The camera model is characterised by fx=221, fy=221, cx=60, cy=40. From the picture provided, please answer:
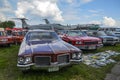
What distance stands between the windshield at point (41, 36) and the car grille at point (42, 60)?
210 centimetres

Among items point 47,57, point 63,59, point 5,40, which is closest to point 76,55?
point 63,59

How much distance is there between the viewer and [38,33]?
9.77m

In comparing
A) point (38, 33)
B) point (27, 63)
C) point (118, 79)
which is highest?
point (38, 33)

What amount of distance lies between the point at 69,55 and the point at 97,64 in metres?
2.68

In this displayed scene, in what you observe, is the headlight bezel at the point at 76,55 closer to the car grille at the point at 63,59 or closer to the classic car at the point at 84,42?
the car grille at the point at 63,59

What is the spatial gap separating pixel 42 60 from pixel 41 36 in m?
2.44

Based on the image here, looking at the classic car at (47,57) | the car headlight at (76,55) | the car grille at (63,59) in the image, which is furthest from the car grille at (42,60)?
the car headlight at (76,55)

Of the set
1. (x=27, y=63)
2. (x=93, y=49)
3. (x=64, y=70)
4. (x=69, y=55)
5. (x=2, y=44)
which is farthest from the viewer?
(x=2, y=44)

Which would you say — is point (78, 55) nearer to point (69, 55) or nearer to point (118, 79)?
point (69, 55)

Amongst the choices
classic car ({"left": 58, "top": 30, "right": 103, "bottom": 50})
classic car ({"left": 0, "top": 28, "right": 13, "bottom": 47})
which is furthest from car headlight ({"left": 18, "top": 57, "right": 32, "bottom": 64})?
classic car ({"left": 0, "top": 28, "right": 13, "bottom": 47})

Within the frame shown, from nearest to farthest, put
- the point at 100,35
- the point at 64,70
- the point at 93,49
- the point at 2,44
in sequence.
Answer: the point at 64,70
the point at 93,49
the point at 2,44
the point at 100,35

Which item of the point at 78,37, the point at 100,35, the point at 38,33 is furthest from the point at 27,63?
the point at 100,35

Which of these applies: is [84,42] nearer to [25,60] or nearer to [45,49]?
[45,49]

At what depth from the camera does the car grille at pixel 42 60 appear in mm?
7151
